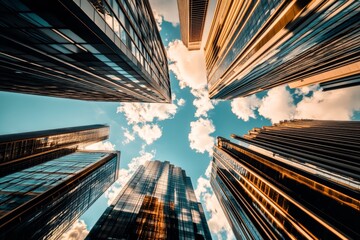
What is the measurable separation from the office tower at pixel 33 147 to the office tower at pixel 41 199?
1034 cm

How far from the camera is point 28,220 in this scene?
31.4 m

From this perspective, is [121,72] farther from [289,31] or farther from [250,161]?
[250,161]

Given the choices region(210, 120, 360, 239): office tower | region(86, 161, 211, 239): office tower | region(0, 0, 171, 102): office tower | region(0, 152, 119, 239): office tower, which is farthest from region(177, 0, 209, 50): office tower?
region(0, 152, 119, 239): office tower

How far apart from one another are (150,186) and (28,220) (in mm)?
46326

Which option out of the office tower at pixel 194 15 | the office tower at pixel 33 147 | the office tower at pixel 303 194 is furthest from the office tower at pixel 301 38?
the office tower at pixel 194 15

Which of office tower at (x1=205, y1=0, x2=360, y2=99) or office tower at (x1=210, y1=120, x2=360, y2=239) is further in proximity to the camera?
office tower at (x1=210, y1=120, x2=360, y2=239)

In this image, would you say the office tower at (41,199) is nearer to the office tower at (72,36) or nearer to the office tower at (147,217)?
the office tower at (147,217)

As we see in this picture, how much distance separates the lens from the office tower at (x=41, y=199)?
28.2m

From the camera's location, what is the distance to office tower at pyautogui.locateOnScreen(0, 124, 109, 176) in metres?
46.8

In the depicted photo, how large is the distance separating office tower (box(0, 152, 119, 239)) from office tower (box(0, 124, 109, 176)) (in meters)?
10.3

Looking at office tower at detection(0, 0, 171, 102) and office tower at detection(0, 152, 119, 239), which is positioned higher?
office tower at detection(0, 0, 171, 102)

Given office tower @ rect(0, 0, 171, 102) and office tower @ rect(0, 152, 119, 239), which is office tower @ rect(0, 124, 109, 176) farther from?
office tower @ rect(0, 0, 171, 102)

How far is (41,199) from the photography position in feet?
111

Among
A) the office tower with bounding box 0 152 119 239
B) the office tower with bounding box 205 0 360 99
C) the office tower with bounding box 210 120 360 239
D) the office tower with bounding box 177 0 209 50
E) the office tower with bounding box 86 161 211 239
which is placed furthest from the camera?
the office tower with bounding box 177 0 209 50
